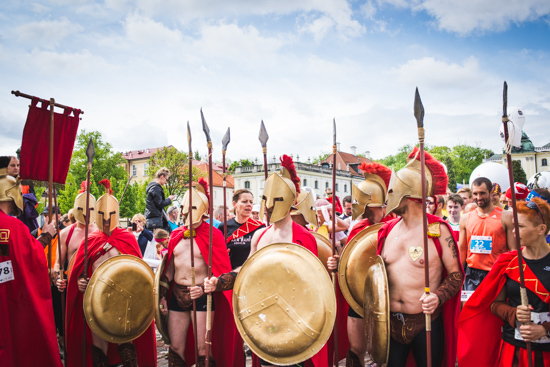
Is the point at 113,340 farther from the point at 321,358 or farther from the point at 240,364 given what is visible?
the point at 321,358

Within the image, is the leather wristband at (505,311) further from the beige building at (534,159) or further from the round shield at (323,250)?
the beige building at (534,159)

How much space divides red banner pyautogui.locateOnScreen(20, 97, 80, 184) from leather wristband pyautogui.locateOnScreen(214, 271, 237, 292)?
2541mm

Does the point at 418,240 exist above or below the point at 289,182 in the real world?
below

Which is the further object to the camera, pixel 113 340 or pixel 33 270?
pixel 113 340

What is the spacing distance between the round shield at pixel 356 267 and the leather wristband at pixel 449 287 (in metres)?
1.21

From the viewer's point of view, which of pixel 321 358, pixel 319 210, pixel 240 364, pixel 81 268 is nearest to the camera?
pixel 321 358

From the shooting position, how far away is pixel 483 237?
546 centimetres

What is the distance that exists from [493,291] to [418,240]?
678 mm

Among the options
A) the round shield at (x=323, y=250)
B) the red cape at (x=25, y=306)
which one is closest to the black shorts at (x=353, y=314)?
the round shield at (x=323, y=250)

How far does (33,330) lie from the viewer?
14.6 feet

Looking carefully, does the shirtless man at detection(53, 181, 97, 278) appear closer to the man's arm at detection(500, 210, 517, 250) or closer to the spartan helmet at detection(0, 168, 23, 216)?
the spartan helmet at detection(0, 168, 23, 216)

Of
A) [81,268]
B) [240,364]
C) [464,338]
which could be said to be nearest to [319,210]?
[240,364]

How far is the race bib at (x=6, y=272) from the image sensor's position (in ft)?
14.0

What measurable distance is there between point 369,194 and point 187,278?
2.37m
